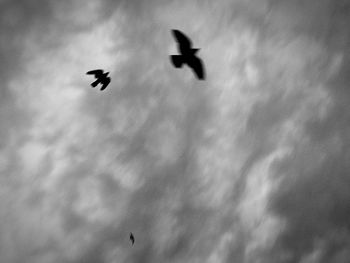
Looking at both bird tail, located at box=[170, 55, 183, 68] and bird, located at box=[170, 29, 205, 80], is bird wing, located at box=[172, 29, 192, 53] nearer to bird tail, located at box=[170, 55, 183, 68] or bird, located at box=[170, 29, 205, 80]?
bird, located at box=[170, 29, 205, 80]

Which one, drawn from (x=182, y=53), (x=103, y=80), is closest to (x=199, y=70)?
(x=182, y=53)

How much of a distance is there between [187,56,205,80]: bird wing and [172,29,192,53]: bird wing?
22.6 inches

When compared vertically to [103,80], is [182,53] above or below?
below

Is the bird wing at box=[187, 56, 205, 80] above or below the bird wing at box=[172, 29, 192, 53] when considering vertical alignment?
below

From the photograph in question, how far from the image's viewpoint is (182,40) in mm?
14594

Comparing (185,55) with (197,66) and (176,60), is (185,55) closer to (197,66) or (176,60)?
(176,60)

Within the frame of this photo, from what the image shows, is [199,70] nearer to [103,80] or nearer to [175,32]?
[175,32]

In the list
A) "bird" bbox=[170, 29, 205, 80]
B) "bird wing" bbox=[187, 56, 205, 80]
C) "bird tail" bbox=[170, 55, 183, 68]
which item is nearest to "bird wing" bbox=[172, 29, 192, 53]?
"bird" bbox=[170, 29, 205, 80]

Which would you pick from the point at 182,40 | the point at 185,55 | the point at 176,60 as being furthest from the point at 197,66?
the point at 182,40

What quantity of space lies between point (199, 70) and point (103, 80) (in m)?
8.22

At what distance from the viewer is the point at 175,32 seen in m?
14.6

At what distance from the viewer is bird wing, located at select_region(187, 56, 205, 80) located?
15.0 meters

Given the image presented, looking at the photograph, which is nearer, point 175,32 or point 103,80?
point 175,32

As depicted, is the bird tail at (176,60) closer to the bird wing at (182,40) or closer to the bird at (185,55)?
the bird at (185,55)
